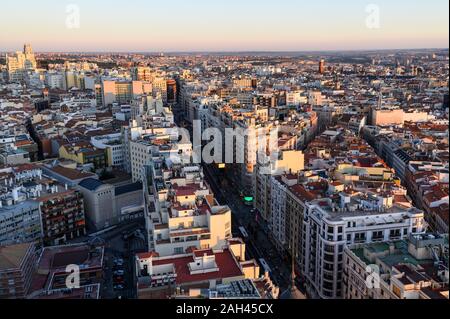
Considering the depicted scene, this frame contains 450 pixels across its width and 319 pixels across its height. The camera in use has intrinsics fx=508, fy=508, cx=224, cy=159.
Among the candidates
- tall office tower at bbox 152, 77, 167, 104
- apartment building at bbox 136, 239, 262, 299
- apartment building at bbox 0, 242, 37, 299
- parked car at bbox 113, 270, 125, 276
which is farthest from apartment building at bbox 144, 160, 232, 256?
tall office tower at bbox 152, 77, 167, 104

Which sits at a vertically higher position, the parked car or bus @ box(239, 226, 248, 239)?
bus @ box(239, 226, 248, 239)

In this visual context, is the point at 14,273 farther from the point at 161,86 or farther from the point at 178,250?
the point at 161,86

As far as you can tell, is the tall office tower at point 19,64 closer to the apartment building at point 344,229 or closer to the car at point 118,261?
the car at point 118,261

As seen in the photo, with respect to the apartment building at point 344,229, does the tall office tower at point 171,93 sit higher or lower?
higher

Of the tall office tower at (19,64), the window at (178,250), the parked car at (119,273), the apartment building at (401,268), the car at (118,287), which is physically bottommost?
the car at (118,287)

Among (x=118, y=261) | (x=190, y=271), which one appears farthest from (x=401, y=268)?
(x=118, y=261)

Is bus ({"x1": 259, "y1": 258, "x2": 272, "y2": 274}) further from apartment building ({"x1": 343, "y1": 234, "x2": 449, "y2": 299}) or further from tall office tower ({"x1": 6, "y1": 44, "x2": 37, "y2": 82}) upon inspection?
tall office tower ({"x1": 6, "y1": 44, "x2": 37, "y2": 82})

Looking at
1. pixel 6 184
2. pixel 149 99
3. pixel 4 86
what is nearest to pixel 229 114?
pixel 149 99

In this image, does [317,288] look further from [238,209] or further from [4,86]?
[4,86]

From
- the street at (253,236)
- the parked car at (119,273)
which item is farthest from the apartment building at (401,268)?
the parked car at (119,273)
